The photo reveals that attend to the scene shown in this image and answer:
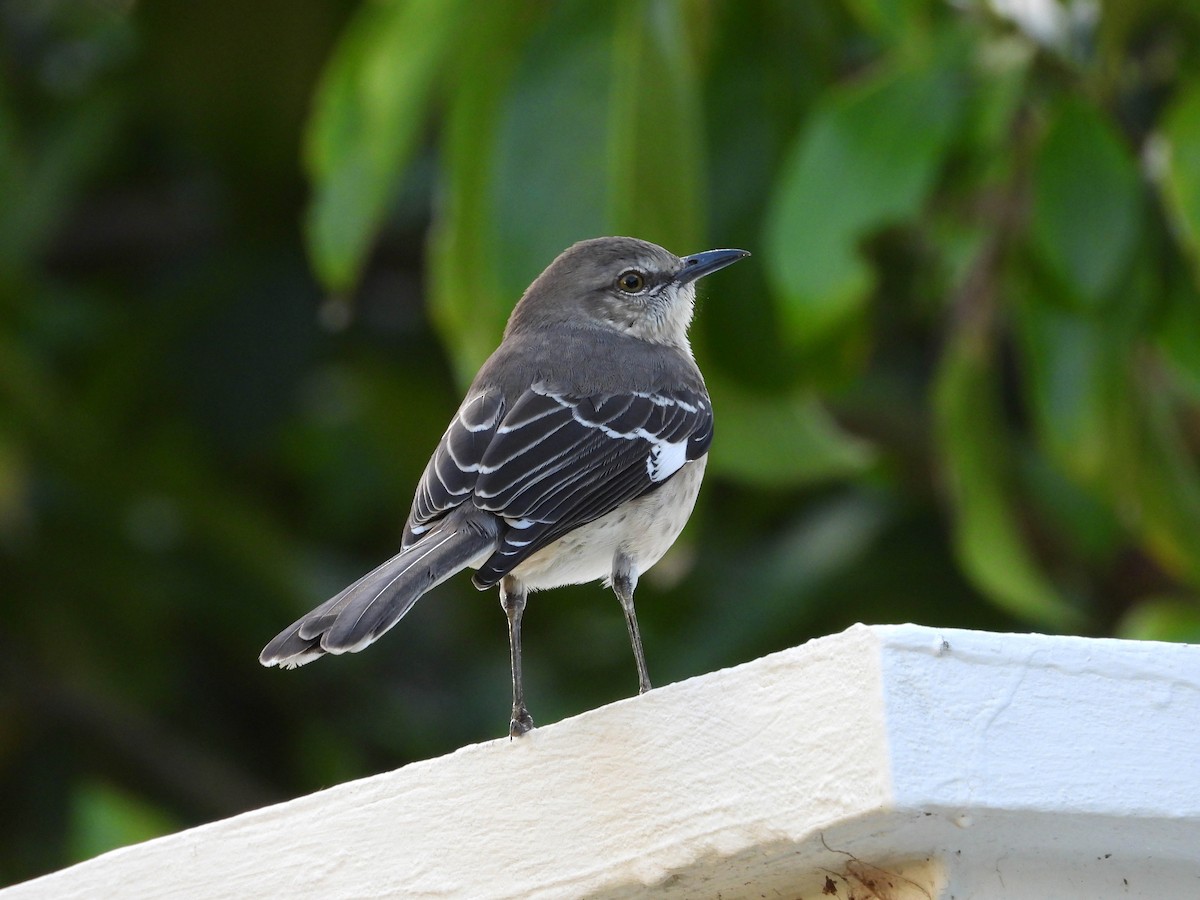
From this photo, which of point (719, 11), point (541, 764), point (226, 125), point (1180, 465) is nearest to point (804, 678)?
point (541, 764)

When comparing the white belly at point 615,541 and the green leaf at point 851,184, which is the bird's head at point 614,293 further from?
the white belly at point 615,541

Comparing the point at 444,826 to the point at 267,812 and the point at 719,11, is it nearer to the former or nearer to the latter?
the point at 267,812

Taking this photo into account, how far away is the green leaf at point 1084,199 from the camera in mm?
3645

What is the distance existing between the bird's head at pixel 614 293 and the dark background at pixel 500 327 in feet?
0.24

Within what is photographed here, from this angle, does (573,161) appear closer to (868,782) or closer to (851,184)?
(851,184)

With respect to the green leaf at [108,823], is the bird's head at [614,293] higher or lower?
higher

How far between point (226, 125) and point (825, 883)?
12.9 ft

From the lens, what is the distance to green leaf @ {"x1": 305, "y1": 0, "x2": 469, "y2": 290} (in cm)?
391

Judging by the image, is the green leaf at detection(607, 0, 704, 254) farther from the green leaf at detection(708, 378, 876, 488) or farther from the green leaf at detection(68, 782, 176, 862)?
the green leaf at detection(68, 782, 176, 862)

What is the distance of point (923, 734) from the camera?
1.85 meters

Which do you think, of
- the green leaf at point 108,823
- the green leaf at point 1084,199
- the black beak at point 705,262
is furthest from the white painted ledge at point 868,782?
the green leaf at point 108,823

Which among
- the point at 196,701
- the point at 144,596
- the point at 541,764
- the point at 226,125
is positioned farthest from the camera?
the point at 196,701

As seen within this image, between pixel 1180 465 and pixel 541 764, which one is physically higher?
pixel 541 764

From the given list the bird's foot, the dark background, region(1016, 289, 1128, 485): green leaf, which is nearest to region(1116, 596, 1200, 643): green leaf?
the dark background
